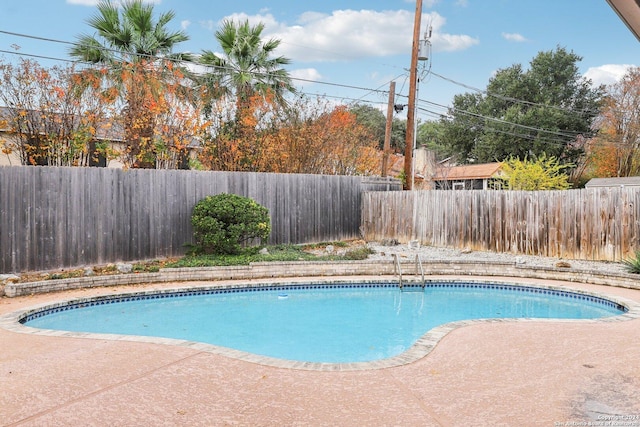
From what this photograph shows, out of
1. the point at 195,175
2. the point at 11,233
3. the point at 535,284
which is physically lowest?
the point at 535,284

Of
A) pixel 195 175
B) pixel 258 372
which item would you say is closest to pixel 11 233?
pixel 195 175

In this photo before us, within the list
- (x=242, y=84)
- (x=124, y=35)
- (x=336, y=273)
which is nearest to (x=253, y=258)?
(x=336, y=273)

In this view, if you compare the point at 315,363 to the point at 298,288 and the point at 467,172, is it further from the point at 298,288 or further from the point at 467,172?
the point at 467,172

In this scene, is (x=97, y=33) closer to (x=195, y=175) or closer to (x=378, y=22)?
(x=195, y=175)

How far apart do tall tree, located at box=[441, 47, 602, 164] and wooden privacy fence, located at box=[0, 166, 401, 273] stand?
18.1m

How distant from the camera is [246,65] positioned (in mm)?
15258

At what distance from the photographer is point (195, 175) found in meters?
11.2

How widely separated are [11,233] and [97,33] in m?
6.66

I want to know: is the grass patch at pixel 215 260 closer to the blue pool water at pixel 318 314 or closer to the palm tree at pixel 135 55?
the blue pool water at pixel 318 314

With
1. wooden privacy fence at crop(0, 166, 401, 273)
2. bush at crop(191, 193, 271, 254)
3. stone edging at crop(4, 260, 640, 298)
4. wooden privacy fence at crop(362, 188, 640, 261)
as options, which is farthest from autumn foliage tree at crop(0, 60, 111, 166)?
wooden privacy fence at crop(362, 188, 640, 261)

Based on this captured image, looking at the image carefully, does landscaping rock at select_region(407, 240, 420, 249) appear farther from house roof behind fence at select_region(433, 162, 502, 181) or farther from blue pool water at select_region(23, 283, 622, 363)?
house roof behind fence at select_region(433, 162, 502, 181)

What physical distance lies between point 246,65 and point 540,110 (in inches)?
763

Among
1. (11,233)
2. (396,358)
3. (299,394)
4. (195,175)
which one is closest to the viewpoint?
(299,394)

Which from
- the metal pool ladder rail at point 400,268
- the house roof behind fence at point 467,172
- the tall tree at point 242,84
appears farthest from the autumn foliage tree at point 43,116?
the house roof behind fence at point 467,172
